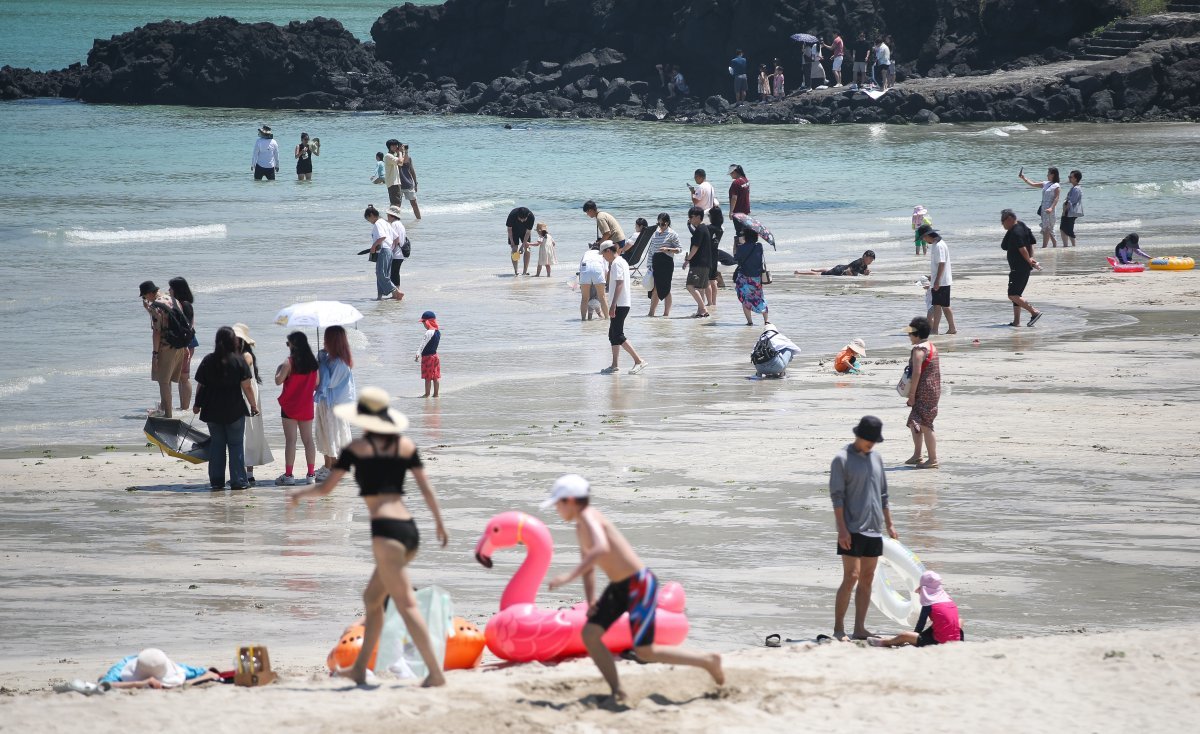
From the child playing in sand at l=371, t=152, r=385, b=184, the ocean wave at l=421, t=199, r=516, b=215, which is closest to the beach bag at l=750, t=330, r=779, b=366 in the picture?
the ocean wave at l=421, t=199, r=516, b=215

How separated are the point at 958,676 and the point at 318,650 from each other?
360cm

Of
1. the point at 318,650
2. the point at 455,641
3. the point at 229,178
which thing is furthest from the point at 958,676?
the point at 229,178

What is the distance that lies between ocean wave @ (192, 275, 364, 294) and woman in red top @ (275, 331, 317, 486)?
12.3 meters

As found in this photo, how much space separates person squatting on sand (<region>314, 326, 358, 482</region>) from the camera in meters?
11.6

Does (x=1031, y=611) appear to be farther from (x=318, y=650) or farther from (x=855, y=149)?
(x=855, y=149)

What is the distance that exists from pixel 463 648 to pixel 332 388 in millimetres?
4560

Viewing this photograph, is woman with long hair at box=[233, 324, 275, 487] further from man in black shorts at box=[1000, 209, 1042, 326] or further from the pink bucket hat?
man in black shorts at box=[1000, 209, 1042, 326]

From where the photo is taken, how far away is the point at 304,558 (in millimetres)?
9859

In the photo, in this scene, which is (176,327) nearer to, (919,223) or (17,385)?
(17,385)

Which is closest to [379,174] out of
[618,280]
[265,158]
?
[265,158]

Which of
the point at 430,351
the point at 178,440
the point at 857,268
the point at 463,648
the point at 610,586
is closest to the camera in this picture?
the point at 610,586

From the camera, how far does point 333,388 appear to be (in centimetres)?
1174

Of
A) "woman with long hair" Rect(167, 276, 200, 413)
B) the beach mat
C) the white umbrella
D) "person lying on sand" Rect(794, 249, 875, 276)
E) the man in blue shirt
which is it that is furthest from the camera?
the man in blue shirt

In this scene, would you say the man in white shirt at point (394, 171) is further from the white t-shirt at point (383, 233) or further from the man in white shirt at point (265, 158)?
the white t-shirt at point (383, 233)
